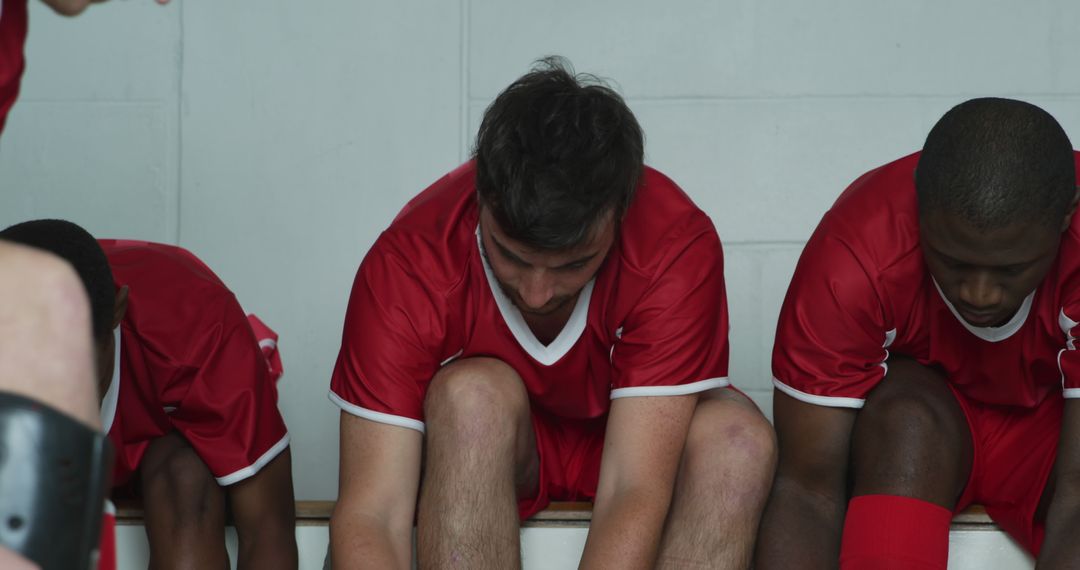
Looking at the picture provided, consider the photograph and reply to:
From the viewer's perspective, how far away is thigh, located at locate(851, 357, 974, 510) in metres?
1.41

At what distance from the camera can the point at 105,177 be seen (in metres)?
2.22

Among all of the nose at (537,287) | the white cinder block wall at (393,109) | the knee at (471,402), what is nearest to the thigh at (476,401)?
the knee at (471,402)

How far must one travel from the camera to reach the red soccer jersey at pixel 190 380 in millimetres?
1496

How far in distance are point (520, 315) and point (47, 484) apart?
840 millimetres

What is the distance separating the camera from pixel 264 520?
59.3 inches

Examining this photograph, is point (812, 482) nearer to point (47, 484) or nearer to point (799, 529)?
point (799, 529)

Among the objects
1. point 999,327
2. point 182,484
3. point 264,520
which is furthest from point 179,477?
point 999,327

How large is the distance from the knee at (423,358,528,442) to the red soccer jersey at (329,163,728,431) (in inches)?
1.2

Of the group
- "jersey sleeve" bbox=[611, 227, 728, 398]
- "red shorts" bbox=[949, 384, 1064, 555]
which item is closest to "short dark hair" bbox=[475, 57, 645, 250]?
"jersey sleeve" bbox=[611, 227, 728, 398]

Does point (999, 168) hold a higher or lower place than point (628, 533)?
higher

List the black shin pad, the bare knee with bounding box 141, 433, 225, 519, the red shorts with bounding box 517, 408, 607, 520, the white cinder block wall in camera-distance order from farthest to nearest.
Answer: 1. the white cinder block wall
2. the red shorts with bounding box 517, 408, 607, 520
3. the bare knee with bounding box 141, 433, 225, 519
4. the black shin pad

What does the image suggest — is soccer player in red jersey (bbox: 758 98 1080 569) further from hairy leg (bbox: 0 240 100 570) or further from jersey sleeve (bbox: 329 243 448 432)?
hairy leg (bbox: 0 240 100 570)

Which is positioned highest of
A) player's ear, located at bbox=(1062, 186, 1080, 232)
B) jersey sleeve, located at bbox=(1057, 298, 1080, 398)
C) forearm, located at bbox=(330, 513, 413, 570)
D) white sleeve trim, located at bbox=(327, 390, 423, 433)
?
player's ear, located at bbox=(1062, 186, 1080, 232)

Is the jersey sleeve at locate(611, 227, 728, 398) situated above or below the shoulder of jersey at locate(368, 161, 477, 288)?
below
